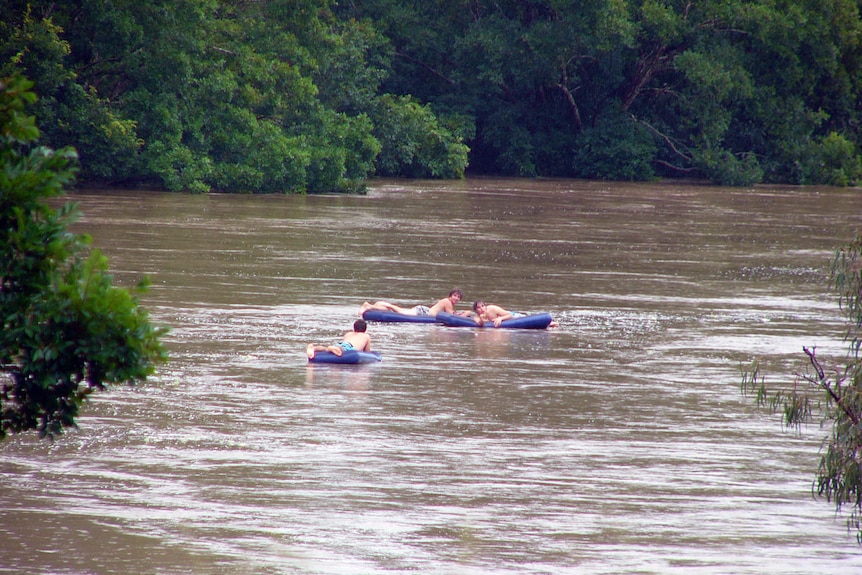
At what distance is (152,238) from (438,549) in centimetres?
1828

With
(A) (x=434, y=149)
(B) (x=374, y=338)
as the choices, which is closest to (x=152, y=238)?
(B) (x=374, y=338)

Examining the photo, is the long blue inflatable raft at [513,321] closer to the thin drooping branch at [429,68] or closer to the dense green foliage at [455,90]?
the dense green foliage at [455,90]

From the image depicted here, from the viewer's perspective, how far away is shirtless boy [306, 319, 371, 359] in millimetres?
13922

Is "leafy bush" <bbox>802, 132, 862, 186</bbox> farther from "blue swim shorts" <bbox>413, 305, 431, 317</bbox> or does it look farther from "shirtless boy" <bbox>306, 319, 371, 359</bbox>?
"shirtless boy" <bbox>306, 319, 371, 359</bbox>

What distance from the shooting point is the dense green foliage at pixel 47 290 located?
15.4ft

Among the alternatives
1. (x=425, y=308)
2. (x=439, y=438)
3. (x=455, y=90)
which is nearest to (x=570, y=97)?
(x=455, y=90)

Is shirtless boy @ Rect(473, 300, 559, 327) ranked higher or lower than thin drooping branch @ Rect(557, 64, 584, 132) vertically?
lower

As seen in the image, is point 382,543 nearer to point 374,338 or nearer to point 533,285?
point 374,338

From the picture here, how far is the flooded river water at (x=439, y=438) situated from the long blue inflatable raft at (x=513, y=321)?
152 mm

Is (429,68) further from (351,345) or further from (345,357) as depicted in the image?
(345,357)

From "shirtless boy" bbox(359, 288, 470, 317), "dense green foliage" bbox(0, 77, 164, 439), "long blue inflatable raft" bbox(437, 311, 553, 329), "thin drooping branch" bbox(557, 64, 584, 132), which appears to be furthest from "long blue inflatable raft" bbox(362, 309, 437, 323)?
"thin drooping branch" bbox(557, 64, 584, 132)

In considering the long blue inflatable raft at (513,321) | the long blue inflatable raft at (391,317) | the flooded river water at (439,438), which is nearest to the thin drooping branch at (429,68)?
the flooded river water at (439,438)

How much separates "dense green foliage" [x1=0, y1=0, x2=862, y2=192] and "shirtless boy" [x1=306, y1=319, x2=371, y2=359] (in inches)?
953

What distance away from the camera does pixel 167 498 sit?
28.7ft
